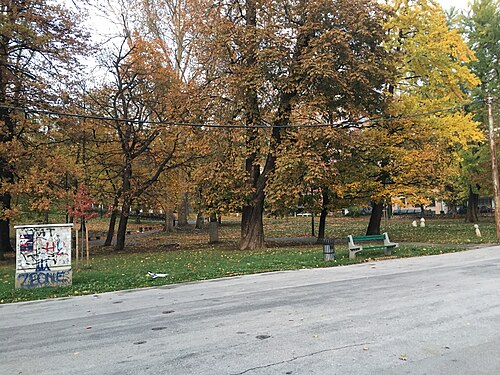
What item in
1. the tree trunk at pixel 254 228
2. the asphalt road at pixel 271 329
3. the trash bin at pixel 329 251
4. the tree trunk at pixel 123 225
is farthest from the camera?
the tree trunk at pixel 123 225

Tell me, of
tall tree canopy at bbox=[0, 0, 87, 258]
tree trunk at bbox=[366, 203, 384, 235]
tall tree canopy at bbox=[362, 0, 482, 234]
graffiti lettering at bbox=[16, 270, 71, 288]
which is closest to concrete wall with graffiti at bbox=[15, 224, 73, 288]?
graffiti lettering at bbox=[16, 270, 71, 288]

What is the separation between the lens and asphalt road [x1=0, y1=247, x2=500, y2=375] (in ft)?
16.4

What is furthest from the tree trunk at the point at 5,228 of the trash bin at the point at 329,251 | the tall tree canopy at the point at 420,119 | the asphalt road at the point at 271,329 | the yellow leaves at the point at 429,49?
the yellow leaves at the point at 429,49

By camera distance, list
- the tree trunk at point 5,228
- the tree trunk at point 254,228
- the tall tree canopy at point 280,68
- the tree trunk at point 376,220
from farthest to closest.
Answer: the tree trunk at point 376,220 → the tree trunk at point 254,228 → the tree trunk at point 5,228 → the tall tree canopy at point 280,68

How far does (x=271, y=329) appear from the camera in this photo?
6453 mm

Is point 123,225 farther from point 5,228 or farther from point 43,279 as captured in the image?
point 43,279

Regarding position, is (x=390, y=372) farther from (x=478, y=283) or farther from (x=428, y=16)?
(x=428, y=16)

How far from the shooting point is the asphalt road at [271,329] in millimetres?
4984

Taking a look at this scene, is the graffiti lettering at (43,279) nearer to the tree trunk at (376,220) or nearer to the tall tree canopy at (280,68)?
→ the tall tree canopy at (280,68)

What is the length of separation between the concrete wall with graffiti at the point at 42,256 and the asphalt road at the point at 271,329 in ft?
6.59

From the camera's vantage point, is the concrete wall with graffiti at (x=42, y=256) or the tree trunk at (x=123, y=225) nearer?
the concrete wall with graffiti at (x=42, y=256)

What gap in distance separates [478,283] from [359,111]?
43.8ft

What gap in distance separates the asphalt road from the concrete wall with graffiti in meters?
2.01

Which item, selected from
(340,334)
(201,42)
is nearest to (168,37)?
(201,42)
